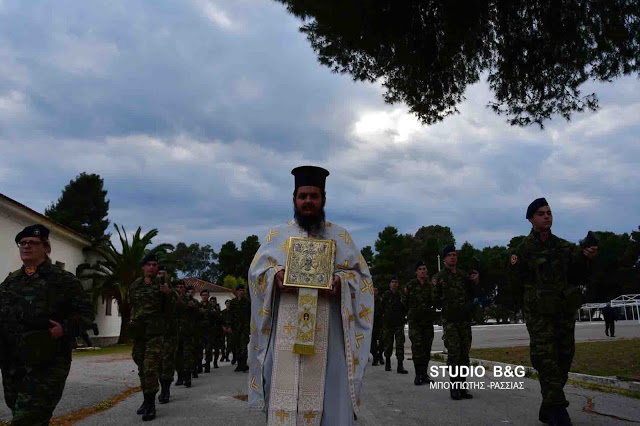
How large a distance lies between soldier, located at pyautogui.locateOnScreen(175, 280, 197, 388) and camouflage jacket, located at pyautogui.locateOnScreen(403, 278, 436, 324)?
15.6 ft

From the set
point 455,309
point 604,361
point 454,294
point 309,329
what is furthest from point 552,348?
point 604,361

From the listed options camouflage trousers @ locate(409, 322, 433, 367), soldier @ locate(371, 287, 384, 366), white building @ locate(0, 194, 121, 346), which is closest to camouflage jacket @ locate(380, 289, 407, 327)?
soldier @ locate(371, 287, 384, 366)

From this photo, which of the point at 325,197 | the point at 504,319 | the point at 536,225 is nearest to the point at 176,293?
the point at 325,197

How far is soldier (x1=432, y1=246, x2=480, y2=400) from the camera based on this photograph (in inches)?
320

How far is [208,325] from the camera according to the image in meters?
15.6

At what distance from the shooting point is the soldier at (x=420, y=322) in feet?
32.1

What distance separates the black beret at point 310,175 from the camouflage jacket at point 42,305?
2434mm

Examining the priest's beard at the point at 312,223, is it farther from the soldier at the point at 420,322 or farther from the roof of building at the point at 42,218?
the roof of building at the point at 42,218

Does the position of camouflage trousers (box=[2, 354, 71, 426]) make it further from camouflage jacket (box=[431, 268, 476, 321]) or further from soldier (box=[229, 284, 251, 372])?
soldier (box=[229, 284, 251, 372])

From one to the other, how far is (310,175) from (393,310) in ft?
33.0

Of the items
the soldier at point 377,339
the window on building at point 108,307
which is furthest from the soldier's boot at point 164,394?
the window on building at point 108,307

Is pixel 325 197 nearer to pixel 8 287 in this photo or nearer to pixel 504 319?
pixel 8 287

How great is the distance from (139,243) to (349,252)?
3040 cm

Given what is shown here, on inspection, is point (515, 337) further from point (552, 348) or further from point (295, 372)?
point (295, 372)
